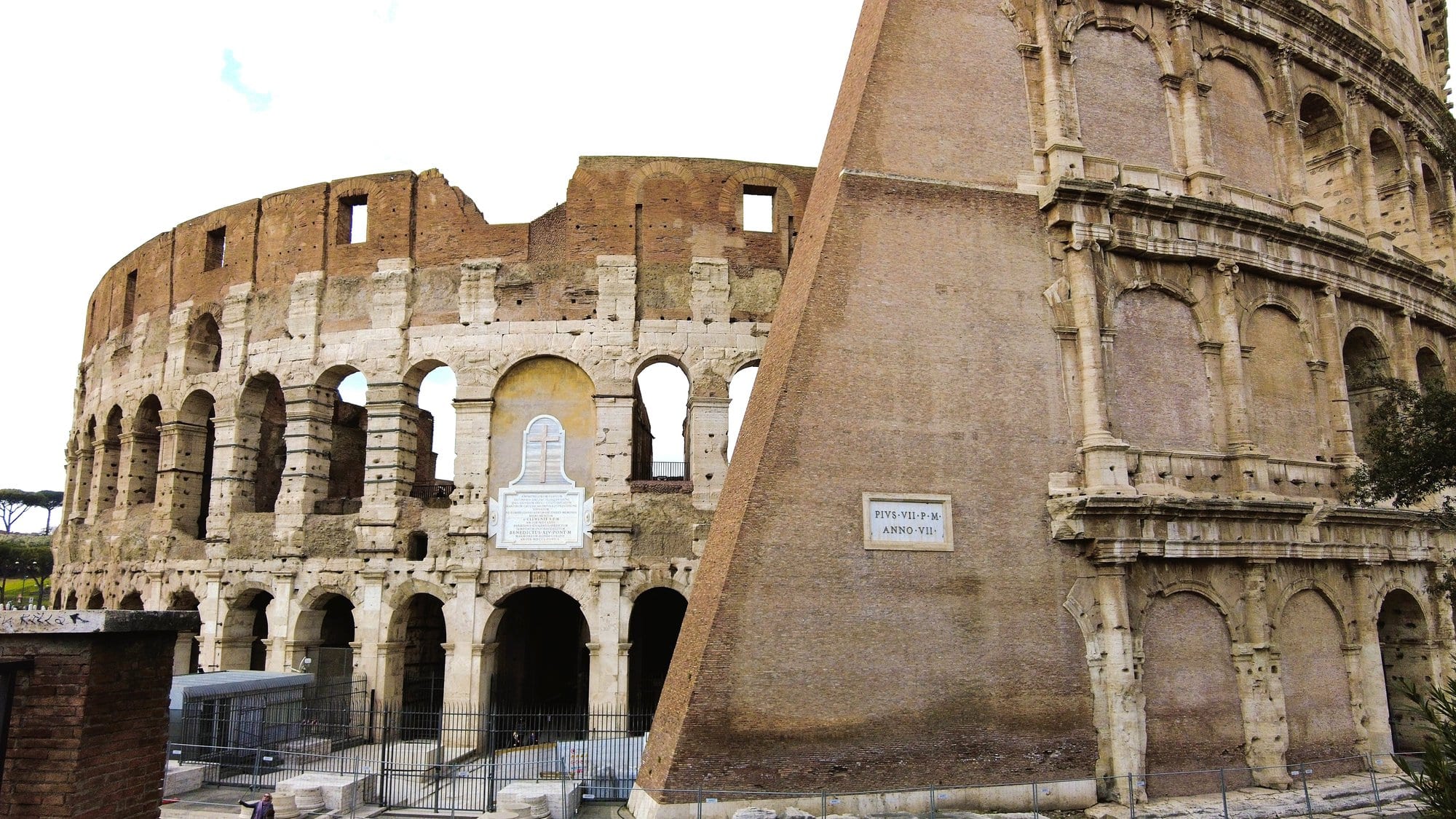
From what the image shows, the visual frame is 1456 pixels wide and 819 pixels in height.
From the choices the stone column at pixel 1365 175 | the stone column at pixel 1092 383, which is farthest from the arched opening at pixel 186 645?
the stone column at pixel 1365 175

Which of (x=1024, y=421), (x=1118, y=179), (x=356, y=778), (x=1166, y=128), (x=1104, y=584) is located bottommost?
(x=356, y=778)

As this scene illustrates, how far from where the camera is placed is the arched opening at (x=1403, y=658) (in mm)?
16203

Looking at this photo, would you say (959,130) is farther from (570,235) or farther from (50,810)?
(50,810)

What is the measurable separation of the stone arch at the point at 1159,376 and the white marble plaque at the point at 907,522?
3.52 meters

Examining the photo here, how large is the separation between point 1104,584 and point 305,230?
17.5 meters

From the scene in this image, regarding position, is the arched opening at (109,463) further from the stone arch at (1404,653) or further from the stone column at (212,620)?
the stone arch at (1404,653)

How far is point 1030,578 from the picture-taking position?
13539 mm

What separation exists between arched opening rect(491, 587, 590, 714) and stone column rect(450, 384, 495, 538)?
70.1 inches

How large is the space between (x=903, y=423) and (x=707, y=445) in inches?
217

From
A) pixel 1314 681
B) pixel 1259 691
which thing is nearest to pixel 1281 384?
pixel 1314 681

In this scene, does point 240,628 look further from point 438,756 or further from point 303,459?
point 438,756

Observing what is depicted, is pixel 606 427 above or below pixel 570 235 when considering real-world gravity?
below

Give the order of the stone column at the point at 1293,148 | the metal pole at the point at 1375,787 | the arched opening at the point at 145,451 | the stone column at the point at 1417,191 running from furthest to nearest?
the arched opening at the point at 145,451
the stone column at the point at 1417,191
the stone column at the point at 1293,148
the metal pole at the point at 1375,787

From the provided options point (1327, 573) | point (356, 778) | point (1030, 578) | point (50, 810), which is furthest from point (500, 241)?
point (1327, 573)
